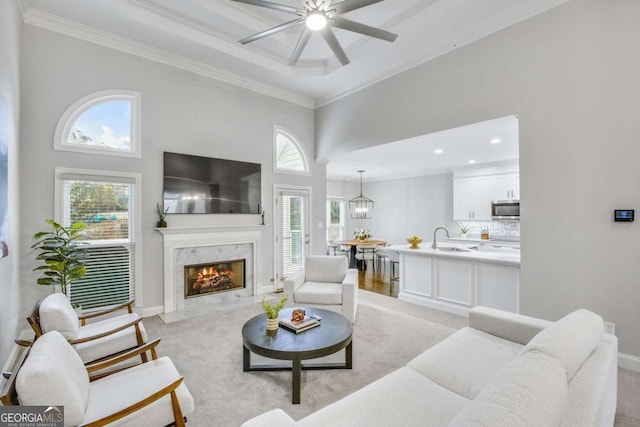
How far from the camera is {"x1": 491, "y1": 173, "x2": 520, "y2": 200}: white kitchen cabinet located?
6.77 m

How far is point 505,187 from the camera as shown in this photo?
6980 millimetres

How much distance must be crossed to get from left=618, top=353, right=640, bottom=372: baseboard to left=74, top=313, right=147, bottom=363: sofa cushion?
4491 millimetres

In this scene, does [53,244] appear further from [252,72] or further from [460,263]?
[460,263]

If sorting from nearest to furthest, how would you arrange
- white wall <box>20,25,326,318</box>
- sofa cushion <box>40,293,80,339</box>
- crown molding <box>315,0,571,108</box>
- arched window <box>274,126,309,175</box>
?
sofa cushion <box>40,293,80,339</box> → crown molding <box>315,0,571,108</box> → white wall <box>20,25,326,318</box> → arched window <box>274,126,309,175</box>

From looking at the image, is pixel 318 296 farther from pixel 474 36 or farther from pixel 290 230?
pixel 474 36

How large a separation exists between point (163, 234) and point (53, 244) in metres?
1.22


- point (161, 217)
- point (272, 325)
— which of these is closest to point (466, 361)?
point (272, 325)

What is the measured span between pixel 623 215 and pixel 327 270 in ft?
10.6

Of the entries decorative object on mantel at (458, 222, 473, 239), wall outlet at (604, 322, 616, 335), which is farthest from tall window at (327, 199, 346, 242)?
wall outlet at (604, 322, 616, 335)

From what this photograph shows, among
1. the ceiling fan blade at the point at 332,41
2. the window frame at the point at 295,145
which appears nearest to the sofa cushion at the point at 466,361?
the ceiling fan blade at the point at 332,41

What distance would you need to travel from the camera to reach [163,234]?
14.1 feet

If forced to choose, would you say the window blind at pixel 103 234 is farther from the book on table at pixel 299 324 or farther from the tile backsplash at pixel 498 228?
the tile backsplash at pixel 498 228

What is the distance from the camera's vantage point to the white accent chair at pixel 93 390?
1265mm

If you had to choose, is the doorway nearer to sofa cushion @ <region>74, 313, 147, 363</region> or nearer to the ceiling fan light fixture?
sofa cushion @ <region>74, 313, 147, 363</region>
